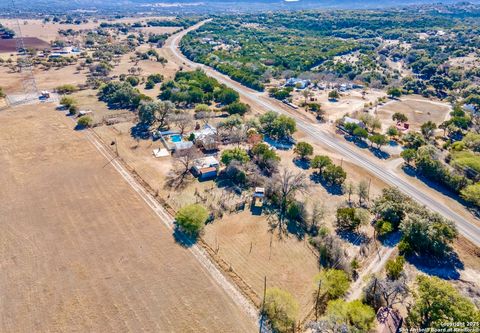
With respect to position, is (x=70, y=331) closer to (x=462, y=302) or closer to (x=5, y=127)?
(x=462, y=302)

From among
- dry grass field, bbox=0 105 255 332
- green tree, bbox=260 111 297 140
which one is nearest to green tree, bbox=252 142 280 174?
green tree, bbox=260 111 297 140

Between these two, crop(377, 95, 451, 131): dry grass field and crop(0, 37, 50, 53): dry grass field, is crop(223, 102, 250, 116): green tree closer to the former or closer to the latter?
crop(377, 95, 451, 131): dry grass field

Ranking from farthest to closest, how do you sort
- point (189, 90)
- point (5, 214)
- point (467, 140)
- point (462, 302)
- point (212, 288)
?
point (189, 90)
point (467, 140)
point (5, 214)
point (212, 288)
point (462, 302)

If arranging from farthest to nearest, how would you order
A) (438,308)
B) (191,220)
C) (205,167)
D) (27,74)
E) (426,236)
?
(27,74) → (205,167) → (191,220) → (426,236) → (438,308)

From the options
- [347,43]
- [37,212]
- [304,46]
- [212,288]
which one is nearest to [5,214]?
[37,212]

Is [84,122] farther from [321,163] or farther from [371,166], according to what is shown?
[371,166]

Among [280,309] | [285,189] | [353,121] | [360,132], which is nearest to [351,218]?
[285,189]
